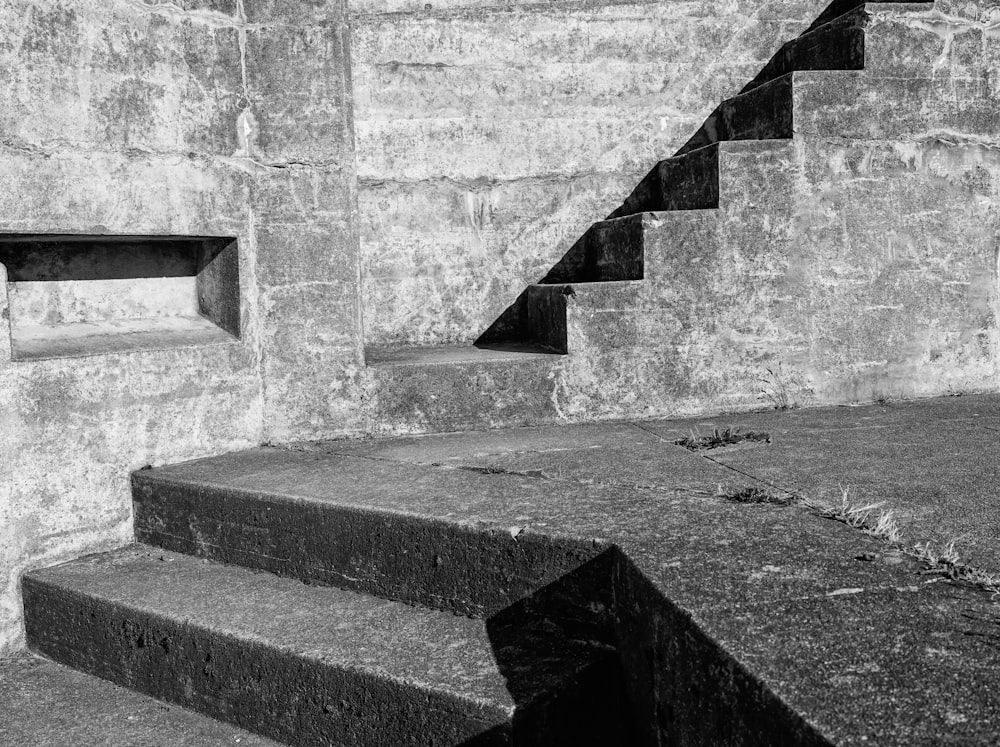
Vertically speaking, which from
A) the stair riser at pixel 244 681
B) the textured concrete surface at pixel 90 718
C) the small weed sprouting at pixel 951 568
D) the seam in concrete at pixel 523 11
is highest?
the seam in concrete at pixel 523 11

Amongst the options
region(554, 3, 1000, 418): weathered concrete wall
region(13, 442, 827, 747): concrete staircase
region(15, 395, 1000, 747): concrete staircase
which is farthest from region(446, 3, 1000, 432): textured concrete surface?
region(13, 442, 827, 747): concrete staircase

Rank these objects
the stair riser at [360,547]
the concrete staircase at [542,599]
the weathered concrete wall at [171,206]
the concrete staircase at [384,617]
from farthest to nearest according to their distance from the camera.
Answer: the weathered concrete wall at [171,206] → the stair riser at [360,547] → the concrete staircase at [384,617] → the concrete staircase at [542,599]

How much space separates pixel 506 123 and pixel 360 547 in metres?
2.69

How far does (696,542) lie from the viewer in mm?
2109

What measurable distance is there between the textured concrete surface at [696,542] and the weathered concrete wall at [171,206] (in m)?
0.23

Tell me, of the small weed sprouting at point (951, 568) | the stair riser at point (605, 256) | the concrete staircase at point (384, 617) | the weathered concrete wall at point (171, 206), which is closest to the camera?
the small weed sprouting at point (951, 568)

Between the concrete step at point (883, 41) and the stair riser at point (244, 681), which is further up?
the concrete step at point (883, 41)

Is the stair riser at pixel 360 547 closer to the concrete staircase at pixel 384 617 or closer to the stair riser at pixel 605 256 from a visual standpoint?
the concrete staircase at pixel 384 617

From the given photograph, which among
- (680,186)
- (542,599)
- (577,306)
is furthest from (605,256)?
(542,599)

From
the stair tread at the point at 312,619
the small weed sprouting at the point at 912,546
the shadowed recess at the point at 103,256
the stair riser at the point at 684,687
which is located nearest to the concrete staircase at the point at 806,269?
the shadowed recess at the point at 103,256

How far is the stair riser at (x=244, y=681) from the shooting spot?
82.9 inches

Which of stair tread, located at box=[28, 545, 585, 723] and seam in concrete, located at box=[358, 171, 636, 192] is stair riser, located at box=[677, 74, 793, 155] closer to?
seam in concrete, located at box=[358, 171, 636, 192]

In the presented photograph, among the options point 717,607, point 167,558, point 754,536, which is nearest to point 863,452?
point 754,536

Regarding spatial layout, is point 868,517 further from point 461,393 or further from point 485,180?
point 485,180
